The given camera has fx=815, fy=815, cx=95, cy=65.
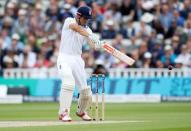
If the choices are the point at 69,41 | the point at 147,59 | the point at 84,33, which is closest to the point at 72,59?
the point at 69,41

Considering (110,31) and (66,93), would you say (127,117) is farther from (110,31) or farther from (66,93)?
(110,31)

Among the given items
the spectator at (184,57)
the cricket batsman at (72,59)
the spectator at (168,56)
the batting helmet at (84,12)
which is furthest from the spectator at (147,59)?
the batting helmet at (84,12)

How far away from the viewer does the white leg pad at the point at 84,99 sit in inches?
575

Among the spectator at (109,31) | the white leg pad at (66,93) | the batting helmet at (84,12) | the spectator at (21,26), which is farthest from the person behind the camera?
the spectator at (21,26)

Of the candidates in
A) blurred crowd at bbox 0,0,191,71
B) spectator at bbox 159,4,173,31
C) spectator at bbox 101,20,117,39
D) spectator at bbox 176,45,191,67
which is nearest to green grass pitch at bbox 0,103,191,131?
spectator at bbox 176,45,191,67

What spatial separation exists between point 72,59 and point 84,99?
791 mm

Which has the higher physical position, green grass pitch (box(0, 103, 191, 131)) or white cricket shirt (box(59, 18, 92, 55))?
white cricket shirt (box(59, 18, 92, 55))

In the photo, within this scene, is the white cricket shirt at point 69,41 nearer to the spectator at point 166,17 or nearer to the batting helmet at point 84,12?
the batting helmet at point 84,12

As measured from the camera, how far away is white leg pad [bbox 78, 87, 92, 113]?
14.6m

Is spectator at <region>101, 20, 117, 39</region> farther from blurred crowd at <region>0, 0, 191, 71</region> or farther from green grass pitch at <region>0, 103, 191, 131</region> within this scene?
green grass pitch at <region>0, 103, 191, 131</region>

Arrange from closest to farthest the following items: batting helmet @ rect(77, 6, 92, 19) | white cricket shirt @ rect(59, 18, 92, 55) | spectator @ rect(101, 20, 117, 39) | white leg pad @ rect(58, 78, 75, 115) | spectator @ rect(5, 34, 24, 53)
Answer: white leg pad @ rect(58, 78, 75, 115) < batting helmet @ rect(77, 6, 92, 19) < white cricket shirt @ rect(59, 18, 92, 55) < spectator @ rect(5, 34, 24, 53) < spectator @ rect(101, 20, 117, 39)

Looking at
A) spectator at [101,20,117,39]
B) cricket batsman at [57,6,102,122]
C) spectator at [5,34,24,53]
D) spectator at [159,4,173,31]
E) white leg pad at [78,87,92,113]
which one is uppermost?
spectator at [159,4,173,31]

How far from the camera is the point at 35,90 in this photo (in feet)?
76.9

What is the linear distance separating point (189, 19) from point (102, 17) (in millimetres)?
2884
